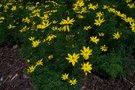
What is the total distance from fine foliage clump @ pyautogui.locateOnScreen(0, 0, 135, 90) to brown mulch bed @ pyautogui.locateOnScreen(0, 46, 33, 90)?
16 cm

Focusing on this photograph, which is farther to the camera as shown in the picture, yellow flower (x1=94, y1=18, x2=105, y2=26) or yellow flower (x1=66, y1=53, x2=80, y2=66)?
yellow flower (x1=94, y1=18, x2=105, y2=26)

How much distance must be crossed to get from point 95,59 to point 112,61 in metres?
0.25

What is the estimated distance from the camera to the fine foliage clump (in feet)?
15.0

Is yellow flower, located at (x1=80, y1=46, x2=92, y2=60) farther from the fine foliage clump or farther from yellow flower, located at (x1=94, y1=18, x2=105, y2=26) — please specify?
yellow flower, located at (x1=94, y1=18, x2=105, y2=26)

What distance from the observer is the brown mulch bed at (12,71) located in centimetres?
505

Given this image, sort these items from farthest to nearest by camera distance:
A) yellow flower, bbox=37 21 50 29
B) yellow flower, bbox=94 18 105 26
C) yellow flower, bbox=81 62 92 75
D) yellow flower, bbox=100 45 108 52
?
yellow flower, bbox=37 21 50 29
yellow flower, bbox=94 18 105 26
yellow flower, bbox=100 45 108 52
yellow flower, bbox=81 62 92 75

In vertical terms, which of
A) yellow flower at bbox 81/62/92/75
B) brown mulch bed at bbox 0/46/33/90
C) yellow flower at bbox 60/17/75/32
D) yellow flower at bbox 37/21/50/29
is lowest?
brown mulch bed at bbox 0/46/33/90

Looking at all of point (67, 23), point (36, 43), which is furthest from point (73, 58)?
point (36, 43)

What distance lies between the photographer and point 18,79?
516 cm

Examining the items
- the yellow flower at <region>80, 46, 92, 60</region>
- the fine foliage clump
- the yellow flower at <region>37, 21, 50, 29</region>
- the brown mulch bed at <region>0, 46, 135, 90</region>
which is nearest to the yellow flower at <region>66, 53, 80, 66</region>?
the fine foliage clump

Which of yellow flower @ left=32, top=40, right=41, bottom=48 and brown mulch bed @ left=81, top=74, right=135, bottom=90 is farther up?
yellow flower @ left=32, top=40, right=41, bottom=48

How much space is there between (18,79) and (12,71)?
28cm

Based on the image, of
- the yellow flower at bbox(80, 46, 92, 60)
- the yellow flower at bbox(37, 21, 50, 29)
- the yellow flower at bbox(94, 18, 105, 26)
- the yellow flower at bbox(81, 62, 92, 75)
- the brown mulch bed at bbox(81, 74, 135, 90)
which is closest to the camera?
the yellow flower at bbox(81, 62, 92, 75)

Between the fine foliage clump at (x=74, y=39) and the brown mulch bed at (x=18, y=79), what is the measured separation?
122 millimetres
